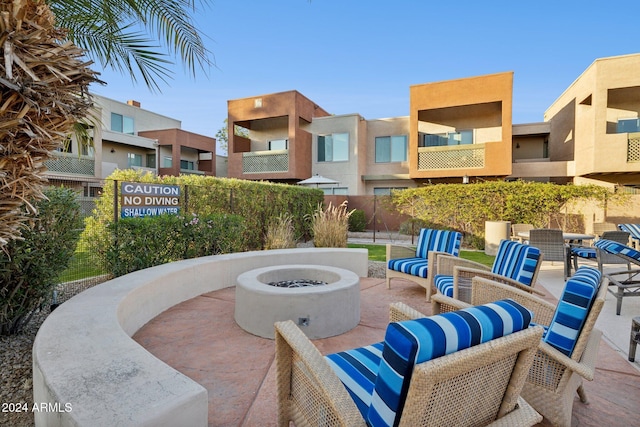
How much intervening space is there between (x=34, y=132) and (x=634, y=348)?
4.92 m

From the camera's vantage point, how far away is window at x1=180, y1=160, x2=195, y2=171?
81.3 feet

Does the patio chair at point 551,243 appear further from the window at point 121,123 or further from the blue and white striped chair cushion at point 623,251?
the window at point 121,123

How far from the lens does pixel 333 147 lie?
17.9 meters

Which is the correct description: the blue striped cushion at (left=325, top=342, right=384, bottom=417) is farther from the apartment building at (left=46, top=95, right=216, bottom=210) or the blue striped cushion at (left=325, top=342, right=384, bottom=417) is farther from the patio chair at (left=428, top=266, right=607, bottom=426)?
the apartment building at (left=46, top=95, right=216, bottom=210)

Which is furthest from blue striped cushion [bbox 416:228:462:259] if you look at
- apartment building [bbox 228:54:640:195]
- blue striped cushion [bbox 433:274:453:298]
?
apartment building [bbox 228:54:640:195]

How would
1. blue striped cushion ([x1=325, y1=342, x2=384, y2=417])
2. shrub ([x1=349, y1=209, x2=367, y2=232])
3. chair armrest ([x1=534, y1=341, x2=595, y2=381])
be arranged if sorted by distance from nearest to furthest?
blue striped cushion ([x1=325, y1=342, x2=384, y2=417]) → chair armrest ([x1=534, y1=341, x2=595, y2=381]) → shrub ([x1=349, y1=209, x2=367, y2=232])

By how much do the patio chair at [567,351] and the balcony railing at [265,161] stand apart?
15989 millimetres

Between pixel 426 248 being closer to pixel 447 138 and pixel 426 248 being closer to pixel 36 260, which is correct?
pixel 36 260

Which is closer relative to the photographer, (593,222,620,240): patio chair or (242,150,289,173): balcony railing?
(593,222,620,240): patio chair

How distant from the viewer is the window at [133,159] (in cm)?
2225

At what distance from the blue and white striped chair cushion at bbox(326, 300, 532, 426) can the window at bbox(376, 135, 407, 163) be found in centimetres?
1644

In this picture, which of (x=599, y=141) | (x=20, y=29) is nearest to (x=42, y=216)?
(x=20, y=29)

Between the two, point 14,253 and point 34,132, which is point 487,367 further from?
point 14,253

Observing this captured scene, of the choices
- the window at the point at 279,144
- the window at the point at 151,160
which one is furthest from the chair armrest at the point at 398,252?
the window at the point at 151,160
